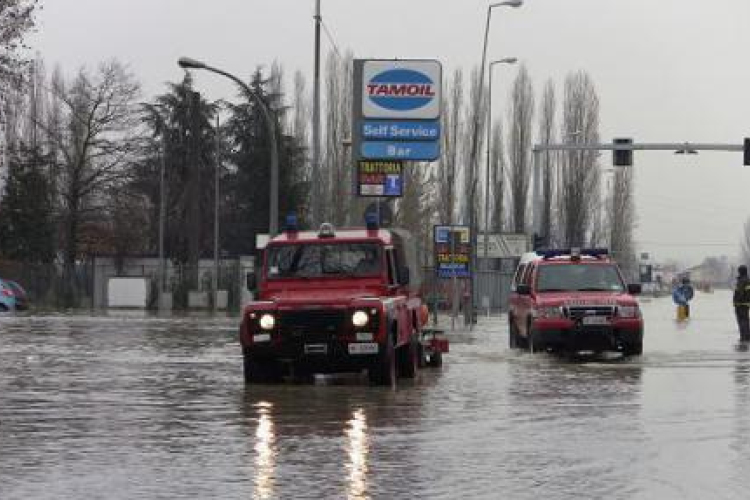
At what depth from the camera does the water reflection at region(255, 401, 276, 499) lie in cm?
924

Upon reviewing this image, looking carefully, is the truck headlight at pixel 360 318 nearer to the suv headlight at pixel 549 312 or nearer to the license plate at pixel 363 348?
the license plate at pixel 363 348

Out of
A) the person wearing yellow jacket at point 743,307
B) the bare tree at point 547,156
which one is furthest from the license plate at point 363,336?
the bare tree at point 547,156

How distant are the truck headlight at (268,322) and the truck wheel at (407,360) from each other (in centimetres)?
279

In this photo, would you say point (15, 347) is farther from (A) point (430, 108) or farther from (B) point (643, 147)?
(B) point (643, 147)


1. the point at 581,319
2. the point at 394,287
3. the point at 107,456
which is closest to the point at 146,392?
the point at 394,287

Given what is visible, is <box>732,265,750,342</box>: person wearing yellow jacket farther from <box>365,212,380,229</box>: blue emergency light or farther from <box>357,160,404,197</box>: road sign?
<box>365,212,380,229</box>: blue emergency light

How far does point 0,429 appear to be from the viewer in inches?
503

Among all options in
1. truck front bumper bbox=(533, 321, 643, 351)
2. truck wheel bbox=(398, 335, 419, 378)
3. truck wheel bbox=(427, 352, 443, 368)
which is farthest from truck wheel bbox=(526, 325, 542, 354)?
truck wheel bbox=(398, 335, 419, 378)

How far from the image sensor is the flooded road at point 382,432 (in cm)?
942

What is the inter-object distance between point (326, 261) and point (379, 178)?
16.7 meters

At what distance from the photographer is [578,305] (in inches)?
928

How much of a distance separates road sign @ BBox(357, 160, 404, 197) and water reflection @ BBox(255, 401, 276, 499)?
20289 millimetres

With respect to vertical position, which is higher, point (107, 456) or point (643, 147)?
point (643, 147)

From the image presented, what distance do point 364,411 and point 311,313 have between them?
2.63m
